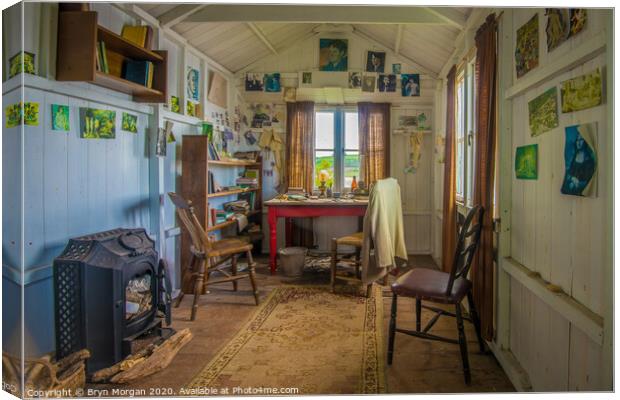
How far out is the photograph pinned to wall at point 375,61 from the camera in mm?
2701

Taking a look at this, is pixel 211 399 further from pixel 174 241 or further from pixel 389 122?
pixel 389 122

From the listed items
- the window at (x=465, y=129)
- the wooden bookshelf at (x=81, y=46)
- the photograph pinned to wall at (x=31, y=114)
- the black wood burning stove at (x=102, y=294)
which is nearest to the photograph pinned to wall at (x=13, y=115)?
the photograph pinned to wall at (x=31, y=114)

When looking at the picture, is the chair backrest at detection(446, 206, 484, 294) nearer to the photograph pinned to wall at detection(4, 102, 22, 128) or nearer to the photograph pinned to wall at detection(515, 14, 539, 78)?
the photograph pinned to wall at detection(515, 14, 539, 78)

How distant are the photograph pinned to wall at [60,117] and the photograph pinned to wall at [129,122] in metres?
0.43

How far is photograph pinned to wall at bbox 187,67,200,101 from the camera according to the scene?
2902 millimetres

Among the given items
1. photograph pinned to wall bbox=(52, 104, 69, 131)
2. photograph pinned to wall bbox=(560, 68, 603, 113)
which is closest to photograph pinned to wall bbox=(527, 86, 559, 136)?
photograph pinned to wall bbox=(560, 68, 603, 113)

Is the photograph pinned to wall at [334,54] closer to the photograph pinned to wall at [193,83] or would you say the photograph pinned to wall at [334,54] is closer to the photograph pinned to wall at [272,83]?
the photograph pinned to wall at [272,83]

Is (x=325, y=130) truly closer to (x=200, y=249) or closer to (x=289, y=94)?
(x=289, y=94)

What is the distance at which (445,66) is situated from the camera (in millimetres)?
3047

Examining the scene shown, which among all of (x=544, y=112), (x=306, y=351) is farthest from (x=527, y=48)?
(x=306, y=351)

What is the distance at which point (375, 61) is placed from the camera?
276cm

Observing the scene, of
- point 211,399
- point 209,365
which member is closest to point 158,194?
point 209,365

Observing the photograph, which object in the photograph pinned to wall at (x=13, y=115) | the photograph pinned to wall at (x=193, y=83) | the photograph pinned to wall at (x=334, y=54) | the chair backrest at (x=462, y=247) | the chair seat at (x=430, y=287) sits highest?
the photograph pinned to wall at (x=334, y=54)

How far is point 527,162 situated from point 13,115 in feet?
7.01
